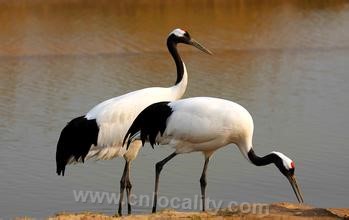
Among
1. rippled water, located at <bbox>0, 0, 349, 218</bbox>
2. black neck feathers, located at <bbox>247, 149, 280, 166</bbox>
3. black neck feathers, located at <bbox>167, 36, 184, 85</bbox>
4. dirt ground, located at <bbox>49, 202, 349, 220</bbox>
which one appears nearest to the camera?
dirt ground, located at <bbox>49, 202, 349, 220</bbox>

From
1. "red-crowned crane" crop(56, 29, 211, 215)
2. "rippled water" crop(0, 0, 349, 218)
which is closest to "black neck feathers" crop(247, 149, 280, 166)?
"rippled water" crop(0, 0, 349, 218)

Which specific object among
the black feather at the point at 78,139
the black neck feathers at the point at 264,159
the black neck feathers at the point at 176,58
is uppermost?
the black neck feathers at the point at 176,58

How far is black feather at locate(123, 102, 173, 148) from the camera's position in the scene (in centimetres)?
827

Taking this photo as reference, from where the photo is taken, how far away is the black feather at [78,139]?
28.4 feet

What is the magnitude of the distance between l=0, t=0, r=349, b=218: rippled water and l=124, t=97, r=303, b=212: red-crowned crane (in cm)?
101

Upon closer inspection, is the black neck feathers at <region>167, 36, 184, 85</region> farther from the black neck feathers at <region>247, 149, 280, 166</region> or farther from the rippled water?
the black neck feathers at <region>247, 149, 280, 166</region>

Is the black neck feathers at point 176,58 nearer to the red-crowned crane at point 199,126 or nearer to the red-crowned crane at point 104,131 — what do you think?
the red-crowned crane at point 104,131

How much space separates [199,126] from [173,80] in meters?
7.59

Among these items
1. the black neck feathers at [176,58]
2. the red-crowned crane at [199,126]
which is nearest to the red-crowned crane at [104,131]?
the red-crowned crane at [199,126]

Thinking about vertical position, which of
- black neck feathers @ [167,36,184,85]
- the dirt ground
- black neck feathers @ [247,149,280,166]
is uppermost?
black neck feathers @ [167,36,184,85]

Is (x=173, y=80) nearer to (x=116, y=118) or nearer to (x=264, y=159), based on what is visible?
(x=116, y=118)

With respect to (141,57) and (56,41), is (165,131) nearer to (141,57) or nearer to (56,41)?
(141,57)

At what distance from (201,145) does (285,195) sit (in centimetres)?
142

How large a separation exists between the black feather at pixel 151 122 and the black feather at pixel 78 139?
1.48 feet
